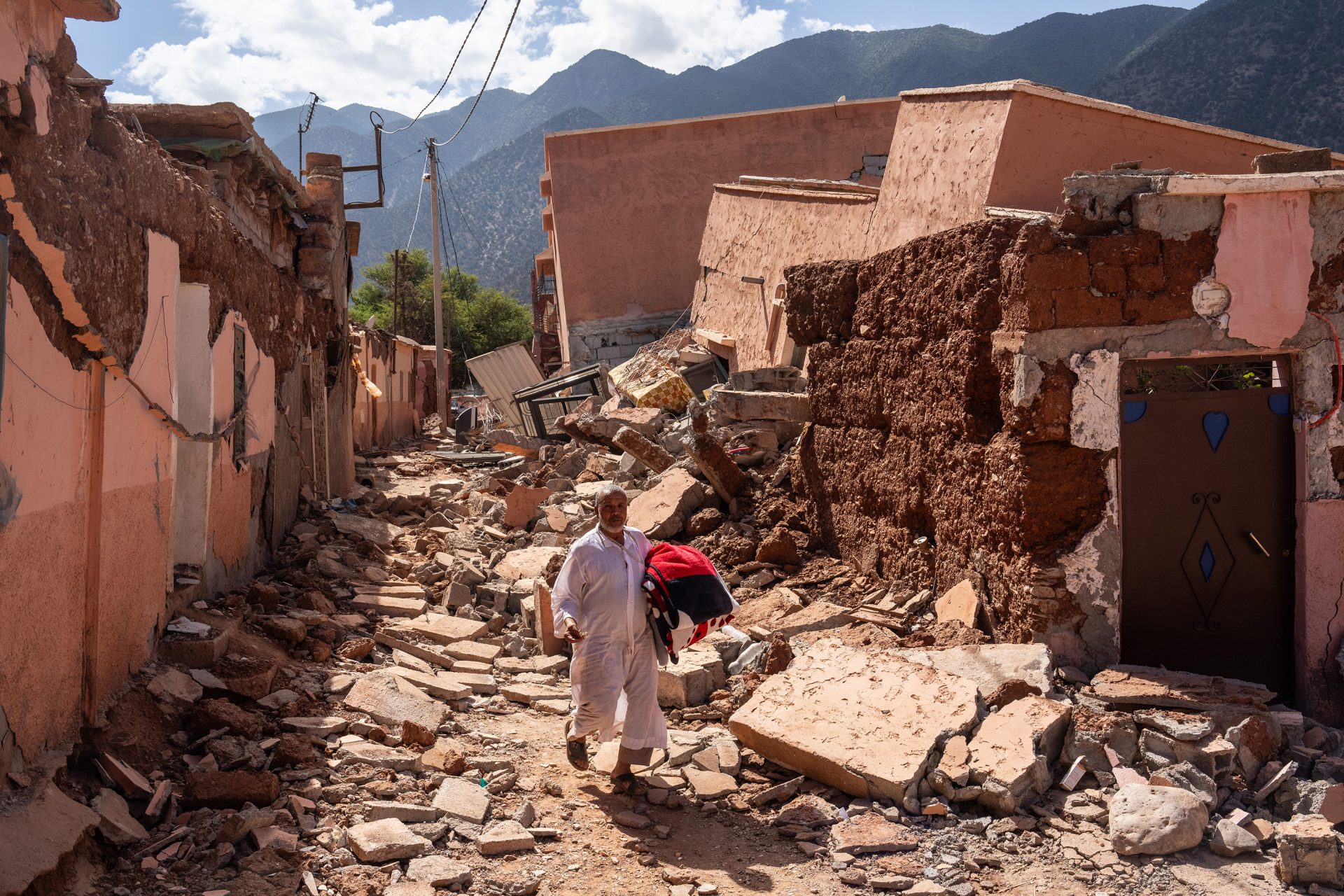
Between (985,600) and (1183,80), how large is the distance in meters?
35.9

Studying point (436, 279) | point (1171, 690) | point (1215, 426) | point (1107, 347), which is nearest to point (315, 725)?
point (1171, 690)

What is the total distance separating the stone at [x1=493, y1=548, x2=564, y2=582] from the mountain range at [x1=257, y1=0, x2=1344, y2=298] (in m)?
12.1

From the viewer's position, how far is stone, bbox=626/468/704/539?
943 centimetres

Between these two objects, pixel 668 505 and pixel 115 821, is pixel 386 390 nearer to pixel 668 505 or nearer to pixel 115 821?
pixel 668 505

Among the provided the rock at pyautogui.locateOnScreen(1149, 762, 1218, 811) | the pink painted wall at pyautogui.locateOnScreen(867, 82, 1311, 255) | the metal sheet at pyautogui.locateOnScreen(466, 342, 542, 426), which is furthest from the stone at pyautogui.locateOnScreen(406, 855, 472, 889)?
the metal sheet at pyautogui.locateOnScreen(466, 342, 542, 426)

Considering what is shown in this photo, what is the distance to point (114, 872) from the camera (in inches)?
145

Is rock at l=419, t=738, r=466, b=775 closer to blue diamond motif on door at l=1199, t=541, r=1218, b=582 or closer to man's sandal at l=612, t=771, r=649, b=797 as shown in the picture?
man's sandal at l=612, t=771, r=649, b=797

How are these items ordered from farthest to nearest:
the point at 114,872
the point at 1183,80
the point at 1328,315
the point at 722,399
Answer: the point at 1183,80 < the point at 722,399 < the point at 1328,315 < the point at 114,872

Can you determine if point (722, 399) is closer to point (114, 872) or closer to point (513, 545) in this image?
point (513, 545)

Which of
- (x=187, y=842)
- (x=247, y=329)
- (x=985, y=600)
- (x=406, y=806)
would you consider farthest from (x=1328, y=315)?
(x=247, y=329)

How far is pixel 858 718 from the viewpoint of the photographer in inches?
211

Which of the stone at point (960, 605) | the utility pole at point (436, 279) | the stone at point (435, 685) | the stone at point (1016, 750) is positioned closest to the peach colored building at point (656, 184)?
the utility pole at point (436, 279)

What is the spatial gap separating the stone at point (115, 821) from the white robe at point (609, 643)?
6.12ft

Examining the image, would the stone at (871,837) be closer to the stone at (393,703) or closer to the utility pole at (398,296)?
the stone at (393,703)
